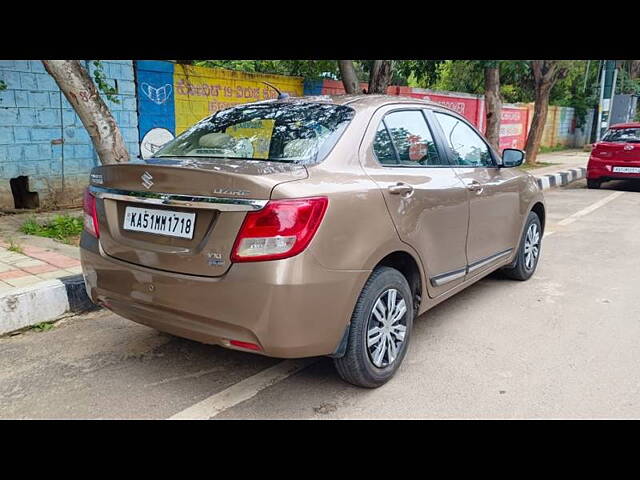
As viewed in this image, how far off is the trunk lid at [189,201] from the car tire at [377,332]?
0.70 metres

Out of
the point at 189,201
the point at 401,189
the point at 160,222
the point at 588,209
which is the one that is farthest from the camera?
the point at 588,209

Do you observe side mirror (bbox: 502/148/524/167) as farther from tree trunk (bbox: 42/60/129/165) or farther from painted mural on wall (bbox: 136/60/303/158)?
painted mural on wall (bbox: 136/60/303/158)

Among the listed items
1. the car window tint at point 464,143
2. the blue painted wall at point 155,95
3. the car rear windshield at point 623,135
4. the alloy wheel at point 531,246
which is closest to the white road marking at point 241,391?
the car window tint at point 464,143

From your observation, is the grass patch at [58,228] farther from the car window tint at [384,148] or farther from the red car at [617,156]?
the red car at [617,156]

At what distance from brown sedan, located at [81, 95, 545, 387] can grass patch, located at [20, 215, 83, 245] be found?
2745mm

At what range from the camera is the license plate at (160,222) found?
7.98ft

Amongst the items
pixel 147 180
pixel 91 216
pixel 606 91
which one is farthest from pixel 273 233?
pixel 606 91

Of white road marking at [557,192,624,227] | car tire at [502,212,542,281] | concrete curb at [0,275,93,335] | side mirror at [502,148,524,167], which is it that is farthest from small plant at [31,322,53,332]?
white road marking at [557,192,624,227]

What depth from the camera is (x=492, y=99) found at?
12.2 m

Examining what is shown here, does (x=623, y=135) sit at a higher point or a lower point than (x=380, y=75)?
lower

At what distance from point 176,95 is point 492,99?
24.7 feet

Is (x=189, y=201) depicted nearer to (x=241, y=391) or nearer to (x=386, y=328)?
(x=241, y=391)

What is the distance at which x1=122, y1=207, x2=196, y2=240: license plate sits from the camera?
2.43 m

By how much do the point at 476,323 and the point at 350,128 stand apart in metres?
1.78
